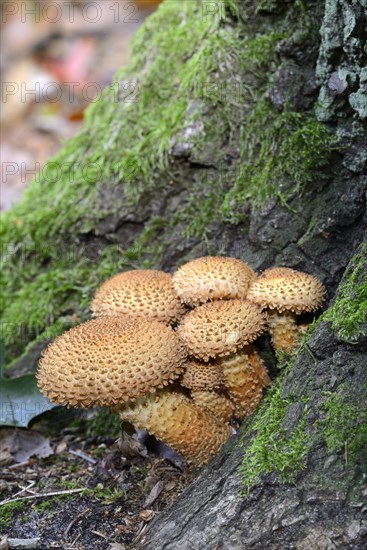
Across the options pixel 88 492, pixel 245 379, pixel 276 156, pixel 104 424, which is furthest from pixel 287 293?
pixel 104 424

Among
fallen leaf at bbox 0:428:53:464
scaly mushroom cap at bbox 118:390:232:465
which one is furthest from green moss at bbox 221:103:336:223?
fallen leaf at bbox 0:428:53:464

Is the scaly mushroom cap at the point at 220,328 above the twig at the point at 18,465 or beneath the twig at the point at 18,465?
above

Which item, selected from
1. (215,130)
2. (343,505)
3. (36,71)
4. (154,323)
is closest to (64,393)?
(154,323)

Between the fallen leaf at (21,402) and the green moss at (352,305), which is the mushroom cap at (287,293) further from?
the fallen leaf at (21,402)

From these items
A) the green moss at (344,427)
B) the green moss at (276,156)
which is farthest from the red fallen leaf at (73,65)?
the green moss at (344,427)

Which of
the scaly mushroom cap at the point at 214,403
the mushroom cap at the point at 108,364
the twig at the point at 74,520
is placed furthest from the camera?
the scaly mushroom cap at the point at 214,403

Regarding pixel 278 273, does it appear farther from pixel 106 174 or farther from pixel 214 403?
pixel 106 174
